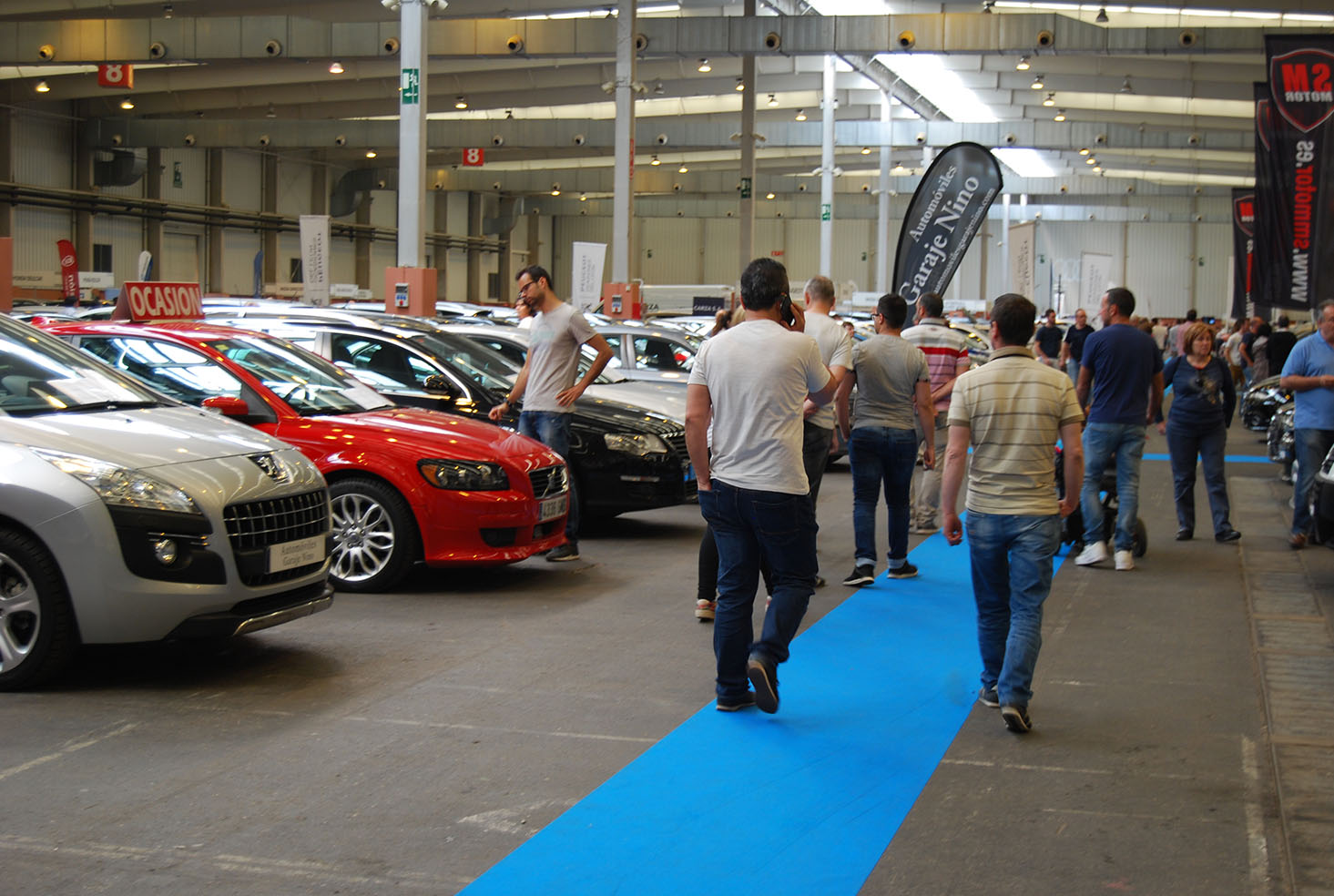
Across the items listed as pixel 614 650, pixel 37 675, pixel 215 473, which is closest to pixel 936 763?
pixel 614 650

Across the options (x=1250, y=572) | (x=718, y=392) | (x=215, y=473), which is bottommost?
(x=1250, y=572)

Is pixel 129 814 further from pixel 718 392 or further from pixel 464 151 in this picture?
pixel 464 151

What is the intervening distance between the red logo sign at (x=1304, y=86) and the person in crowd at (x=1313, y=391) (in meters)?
4.67

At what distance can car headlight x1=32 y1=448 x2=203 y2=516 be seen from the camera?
5590 mm

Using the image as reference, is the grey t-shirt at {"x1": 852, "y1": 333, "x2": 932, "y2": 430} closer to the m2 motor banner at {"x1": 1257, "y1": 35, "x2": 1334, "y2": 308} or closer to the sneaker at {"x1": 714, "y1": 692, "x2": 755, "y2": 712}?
the sneaker at {"x1": 714, "y1": 692, "x2": 755, "y2": 712}

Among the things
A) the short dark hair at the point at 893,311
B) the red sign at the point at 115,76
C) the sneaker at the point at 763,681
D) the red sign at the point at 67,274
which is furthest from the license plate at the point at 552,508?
the red sign at the point at 67,274

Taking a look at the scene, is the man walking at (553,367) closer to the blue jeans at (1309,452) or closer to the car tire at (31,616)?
the car tire at (31,616)

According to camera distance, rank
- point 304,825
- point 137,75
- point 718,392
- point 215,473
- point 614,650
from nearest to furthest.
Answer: point 304,825 → point 718,392 → point 215,473 → point 614,650 → point 137,75

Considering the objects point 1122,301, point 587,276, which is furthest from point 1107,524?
point 587,276

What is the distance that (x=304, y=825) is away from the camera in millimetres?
4309

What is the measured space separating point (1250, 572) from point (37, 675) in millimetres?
7729

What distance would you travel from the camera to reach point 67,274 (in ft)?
94.5

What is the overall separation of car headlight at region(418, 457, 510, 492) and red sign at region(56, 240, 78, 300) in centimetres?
2136

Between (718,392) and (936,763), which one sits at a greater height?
(718,392)
